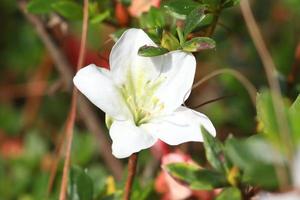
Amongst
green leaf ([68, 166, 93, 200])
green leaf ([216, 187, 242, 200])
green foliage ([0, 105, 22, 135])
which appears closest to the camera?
green leaf ([216, 187, 242, 200])

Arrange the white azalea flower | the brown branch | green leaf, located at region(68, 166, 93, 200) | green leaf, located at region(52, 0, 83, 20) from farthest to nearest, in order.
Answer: the brown branch < green leaf, located at region(52, 0, 83, 20) < green leaf, located at region(68, 166, 93, 200) < the white azalea flower

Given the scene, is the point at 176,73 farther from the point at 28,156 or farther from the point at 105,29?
the point at 105,29

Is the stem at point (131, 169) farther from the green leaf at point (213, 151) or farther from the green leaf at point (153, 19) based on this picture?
the green leaf at point (153, 19)

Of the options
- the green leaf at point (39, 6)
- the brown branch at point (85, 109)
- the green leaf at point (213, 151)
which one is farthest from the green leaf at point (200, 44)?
the brown branch at point (85, 109)

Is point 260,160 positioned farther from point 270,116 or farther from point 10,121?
point 10,121

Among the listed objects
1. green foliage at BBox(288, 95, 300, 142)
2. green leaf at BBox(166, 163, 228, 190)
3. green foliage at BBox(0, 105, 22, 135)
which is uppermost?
green foliage at BBox(288, 95, 300, 142)

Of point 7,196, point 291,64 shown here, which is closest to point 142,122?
point 291,64

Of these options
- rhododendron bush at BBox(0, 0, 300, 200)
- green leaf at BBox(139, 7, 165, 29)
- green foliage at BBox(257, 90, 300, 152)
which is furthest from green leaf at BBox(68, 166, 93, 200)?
green foliage at BBox(257, 90, 300, 152)

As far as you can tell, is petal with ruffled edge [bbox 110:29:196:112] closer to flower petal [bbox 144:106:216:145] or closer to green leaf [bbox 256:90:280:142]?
flower petal [bbox 144:106:216:145]
